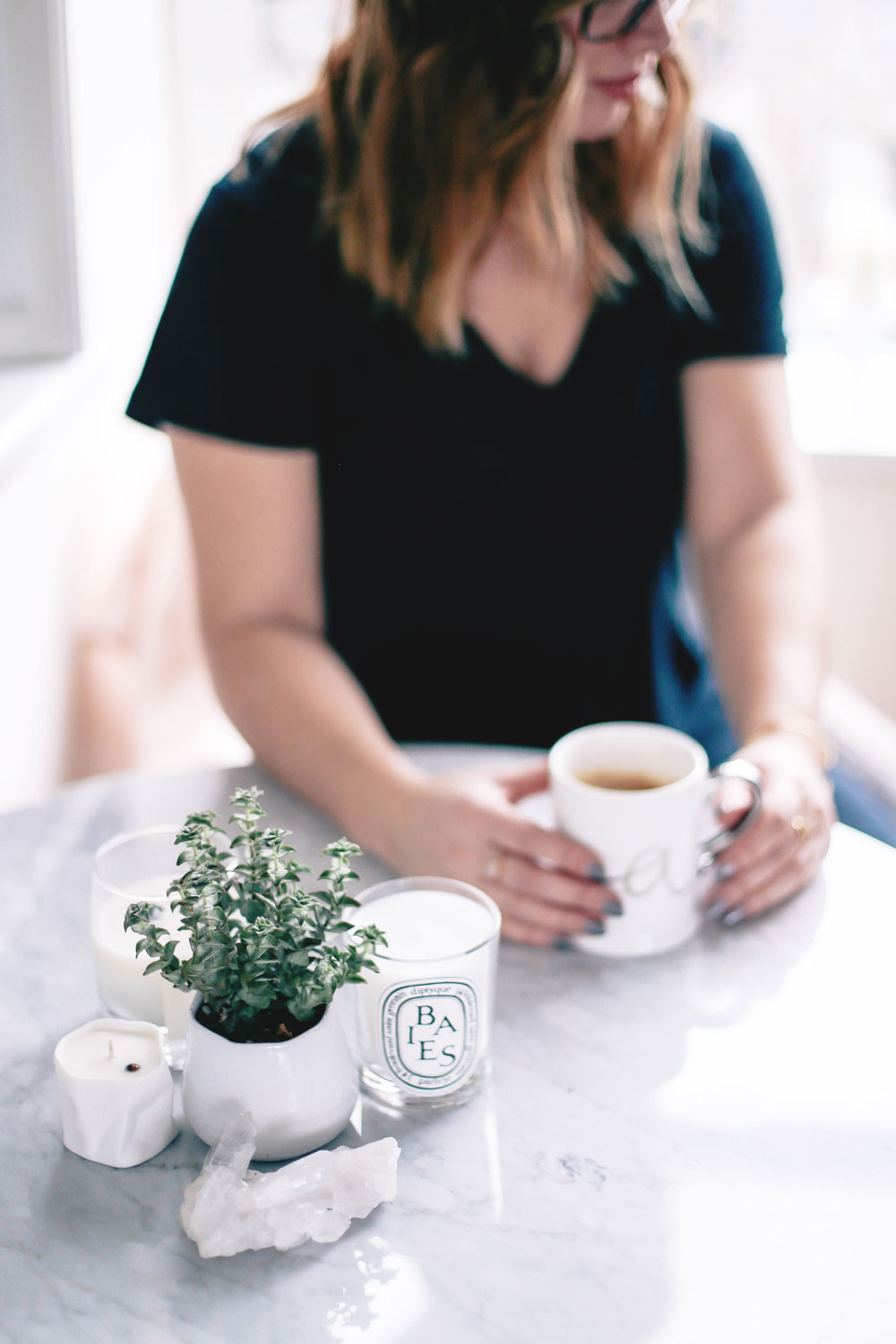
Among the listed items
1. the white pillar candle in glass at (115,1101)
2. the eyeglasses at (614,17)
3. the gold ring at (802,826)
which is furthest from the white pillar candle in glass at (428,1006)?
the eyeglasses at (614,17)

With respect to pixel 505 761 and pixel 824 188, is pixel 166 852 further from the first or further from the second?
pixel 824 188

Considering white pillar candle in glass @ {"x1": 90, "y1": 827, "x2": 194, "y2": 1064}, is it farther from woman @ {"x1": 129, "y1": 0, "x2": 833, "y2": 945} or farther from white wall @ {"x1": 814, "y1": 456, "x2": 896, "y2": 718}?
white wall @ {"x1": 814, "y1": 456, "x2": 896, "y2": 718}

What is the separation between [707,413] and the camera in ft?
3.70

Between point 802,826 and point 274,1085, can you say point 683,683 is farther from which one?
point 274,1085

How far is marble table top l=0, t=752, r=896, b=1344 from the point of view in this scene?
20.1 inches

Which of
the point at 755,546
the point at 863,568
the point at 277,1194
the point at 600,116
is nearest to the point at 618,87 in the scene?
the point at 600,116

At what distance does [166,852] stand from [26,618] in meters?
0.63

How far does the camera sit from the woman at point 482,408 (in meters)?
0.94

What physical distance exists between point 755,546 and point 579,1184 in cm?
66

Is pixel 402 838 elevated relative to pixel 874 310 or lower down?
lower down

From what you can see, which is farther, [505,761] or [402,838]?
[505,761]

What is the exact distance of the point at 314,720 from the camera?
0.93 metres

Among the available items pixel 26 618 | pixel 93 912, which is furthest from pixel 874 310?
pixel 93 912

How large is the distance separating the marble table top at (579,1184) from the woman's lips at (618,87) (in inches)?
24.7
